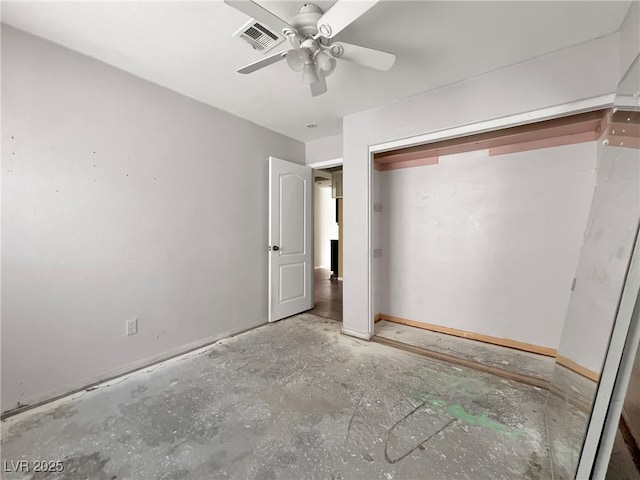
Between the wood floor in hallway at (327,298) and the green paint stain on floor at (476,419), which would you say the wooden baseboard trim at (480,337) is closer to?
the wood floor in hallway at (327,298)

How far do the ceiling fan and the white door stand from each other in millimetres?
1692

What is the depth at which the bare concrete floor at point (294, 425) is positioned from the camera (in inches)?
53.6

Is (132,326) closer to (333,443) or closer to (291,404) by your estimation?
(291,404)

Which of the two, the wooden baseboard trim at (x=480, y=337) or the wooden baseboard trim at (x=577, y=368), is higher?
the wooden baseboard trim at (x=577, y=368)

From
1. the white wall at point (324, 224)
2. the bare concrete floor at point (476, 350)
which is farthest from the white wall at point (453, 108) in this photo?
the white wall at point (324, 224)

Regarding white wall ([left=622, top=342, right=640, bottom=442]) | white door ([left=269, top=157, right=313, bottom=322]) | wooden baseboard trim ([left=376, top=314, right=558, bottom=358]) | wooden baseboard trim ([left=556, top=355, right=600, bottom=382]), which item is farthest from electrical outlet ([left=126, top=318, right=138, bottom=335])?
white wall ([left=622, top=342, right=640, bottom=442])

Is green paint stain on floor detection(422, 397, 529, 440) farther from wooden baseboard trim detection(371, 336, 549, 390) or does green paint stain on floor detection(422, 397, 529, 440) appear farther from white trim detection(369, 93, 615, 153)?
white trim detection(369, 93, 615, 153)

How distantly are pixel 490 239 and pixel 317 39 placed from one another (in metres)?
2.68

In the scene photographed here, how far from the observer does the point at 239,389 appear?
2039 millimetres

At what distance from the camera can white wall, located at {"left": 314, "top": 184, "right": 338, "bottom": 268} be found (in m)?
8.05

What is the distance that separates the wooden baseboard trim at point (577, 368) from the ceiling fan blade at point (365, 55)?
200 cm

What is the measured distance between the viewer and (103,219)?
216cm

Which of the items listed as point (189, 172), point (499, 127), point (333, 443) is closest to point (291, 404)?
point (333, 443)

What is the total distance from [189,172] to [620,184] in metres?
3.24
